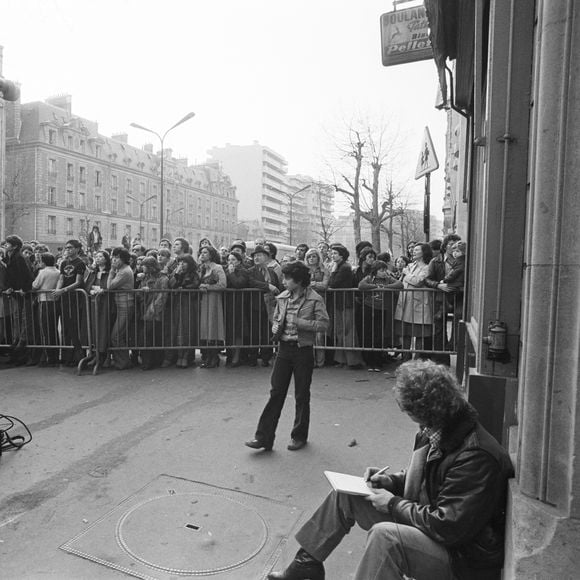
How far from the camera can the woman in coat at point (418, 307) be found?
8.03m

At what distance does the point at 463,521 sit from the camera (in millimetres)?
2340

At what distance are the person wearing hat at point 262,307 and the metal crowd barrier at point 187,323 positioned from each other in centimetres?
2

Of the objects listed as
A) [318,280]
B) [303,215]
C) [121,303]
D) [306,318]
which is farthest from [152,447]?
[303,215]

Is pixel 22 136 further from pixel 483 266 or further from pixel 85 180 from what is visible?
pixel 483 266

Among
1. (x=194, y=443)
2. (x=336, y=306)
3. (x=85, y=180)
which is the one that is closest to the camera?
(x=194, y=443)

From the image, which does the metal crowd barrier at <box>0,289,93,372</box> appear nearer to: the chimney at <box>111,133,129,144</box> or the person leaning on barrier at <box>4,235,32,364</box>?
the person leaning on barrier at <box>4,235,32,364</box>

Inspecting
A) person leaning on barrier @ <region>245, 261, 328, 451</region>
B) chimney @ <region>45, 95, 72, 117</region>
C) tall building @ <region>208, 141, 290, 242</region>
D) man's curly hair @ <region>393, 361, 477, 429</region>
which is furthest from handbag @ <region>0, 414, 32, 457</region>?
tall building @ <region>208, 141, 290, 242</region>

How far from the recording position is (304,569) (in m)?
2.98

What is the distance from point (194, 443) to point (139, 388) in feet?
8.08

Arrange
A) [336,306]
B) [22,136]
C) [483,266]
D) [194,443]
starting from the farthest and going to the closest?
[22,136], [336,306], [194,443], [483,266]

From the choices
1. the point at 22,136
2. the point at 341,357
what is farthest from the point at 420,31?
the point at 22,136

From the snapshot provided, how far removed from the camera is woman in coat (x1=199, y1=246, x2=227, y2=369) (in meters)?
8.56

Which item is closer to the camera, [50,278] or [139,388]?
[139,388]

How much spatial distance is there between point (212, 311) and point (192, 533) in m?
5.24
